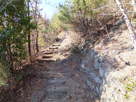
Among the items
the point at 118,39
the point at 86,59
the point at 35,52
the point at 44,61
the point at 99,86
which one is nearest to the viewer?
the point at 99,86

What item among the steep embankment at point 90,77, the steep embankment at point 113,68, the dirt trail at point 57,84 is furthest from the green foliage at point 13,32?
the steep embankment at point 113,68

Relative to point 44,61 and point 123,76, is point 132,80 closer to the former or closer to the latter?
point 123,76

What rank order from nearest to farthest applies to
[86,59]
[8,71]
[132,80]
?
[132,80], [8,71], [86,59]

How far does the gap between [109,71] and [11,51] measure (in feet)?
13.9

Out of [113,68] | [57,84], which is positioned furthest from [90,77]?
[113,68]

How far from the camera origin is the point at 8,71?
7.48 metres

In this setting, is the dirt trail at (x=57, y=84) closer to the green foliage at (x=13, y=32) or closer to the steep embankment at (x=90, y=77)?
the steep embankment at (x=90, y=77)

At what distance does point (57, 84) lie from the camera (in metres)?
7.95

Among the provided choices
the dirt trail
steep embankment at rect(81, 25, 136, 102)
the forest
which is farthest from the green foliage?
steep embankment at rect(81, 25, 136, 102)

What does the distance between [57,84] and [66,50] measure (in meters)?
4.22

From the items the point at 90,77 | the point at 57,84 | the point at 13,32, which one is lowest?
the point at 57,84

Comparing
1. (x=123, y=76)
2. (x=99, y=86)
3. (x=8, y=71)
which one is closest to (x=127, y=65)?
(x=123, y=76)

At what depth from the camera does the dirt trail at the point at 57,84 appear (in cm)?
721

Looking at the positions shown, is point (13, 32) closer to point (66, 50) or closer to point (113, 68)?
point (113, 68)
